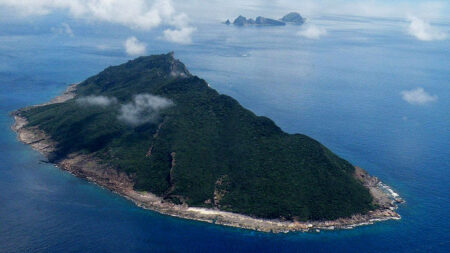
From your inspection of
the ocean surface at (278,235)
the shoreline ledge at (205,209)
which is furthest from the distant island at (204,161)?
the ocean surface at (278,235)

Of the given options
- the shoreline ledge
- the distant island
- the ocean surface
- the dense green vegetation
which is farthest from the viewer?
the dense green vegetation

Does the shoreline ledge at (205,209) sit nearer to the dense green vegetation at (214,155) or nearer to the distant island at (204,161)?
the distant island at (204,161)

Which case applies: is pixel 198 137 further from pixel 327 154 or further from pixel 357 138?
pixel 357 138

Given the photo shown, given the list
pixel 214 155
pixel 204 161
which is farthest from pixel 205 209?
pixel 214 155

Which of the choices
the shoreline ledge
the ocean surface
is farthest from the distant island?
the ocean surface

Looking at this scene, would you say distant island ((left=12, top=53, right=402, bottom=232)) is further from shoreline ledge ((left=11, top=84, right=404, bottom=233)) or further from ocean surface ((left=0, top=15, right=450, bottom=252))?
ocean surface ((left=0, top=15, right=450, bottom=252))

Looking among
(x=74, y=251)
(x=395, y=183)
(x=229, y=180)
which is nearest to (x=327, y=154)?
(x=395, y=183)
